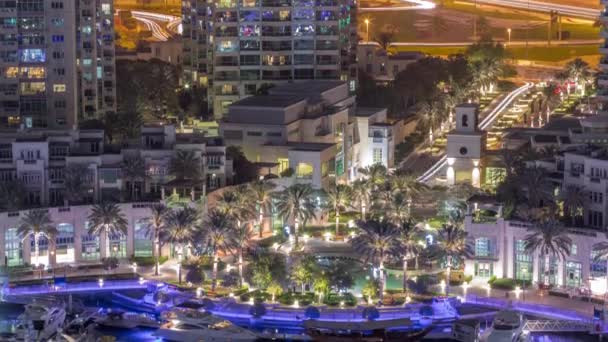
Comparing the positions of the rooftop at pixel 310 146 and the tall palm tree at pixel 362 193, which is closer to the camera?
the tall palm tree at pixel 362 193

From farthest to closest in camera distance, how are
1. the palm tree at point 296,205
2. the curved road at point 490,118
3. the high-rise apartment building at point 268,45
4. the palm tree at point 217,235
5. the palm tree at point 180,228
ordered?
the high-rise apartment building at point 268,45, the curved road at point 490,118, the palm tree at point 296,205, the palm tree at point 180,228, the palm tree at point 217,235

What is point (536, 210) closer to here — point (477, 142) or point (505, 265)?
point (505, 265)

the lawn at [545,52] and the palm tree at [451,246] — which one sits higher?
the lawn at [545,52]

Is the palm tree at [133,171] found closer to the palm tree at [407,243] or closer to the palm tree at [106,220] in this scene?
the palm tree at [106,220]

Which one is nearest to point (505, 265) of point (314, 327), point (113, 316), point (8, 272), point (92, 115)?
point (314, 327)

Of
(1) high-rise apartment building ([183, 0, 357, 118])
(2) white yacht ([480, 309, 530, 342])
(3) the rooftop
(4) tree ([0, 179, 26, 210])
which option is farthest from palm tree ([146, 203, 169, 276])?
(1) high-rise apartment building ([183, 0, 357, 118])

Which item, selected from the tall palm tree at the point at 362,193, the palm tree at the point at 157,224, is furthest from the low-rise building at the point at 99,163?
the tall palm tree at the point at 362,193

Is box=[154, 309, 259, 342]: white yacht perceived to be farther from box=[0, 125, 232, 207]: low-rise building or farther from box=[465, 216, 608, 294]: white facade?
box=[0, 125, 232, 207]: low-rise building
